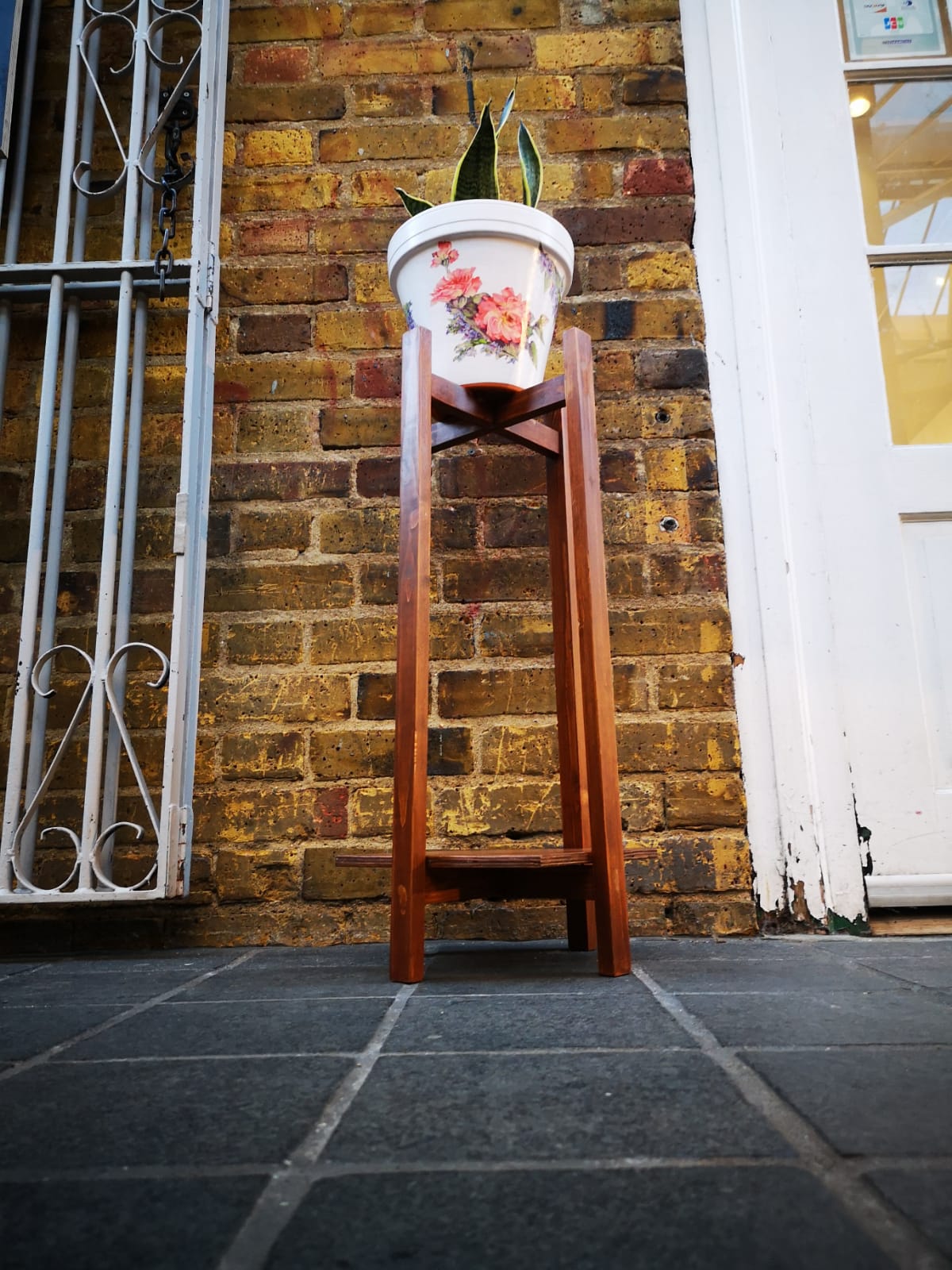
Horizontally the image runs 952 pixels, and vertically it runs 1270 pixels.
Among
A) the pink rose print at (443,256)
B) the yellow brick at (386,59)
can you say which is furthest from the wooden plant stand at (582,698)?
the yellow brick at (386,59)

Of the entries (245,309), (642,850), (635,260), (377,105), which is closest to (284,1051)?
(642,850)

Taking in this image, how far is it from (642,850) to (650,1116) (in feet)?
2.44

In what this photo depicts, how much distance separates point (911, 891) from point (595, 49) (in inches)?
73.8

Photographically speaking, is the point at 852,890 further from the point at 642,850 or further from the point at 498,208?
the point at 498,208

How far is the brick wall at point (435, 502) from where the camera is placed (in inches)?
65.1

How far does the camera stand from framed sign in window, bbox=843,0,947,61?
78.9 inches

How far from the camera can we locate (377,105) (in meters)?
1.93

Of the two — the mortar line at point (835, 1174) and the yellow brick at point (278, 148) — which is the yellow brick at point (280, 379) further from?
the mortar line at point (835, 1174)

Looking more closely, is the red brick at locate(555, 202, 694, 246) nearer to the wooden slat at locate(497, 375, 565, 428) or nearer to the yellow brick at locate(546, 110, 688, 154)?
the yellow brick at locate(546, 110, 688, 154)

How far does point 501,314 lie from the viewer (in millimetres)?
1334

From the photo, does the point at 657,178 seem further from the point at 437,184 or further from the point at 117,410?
the point at 117,410

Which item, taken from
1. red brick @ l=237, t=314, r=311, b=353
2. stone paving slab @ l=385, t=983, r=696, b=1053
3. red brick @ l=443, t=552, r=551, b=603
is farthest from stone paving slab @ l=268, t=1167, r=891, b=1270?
red brick @ l=237, t=314, r=311, b=353

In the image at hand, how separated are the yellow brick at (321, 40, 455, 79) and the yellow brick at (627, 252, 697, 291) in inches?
24.5

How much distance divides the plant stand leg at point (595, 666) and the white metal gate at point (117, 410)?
76cm
